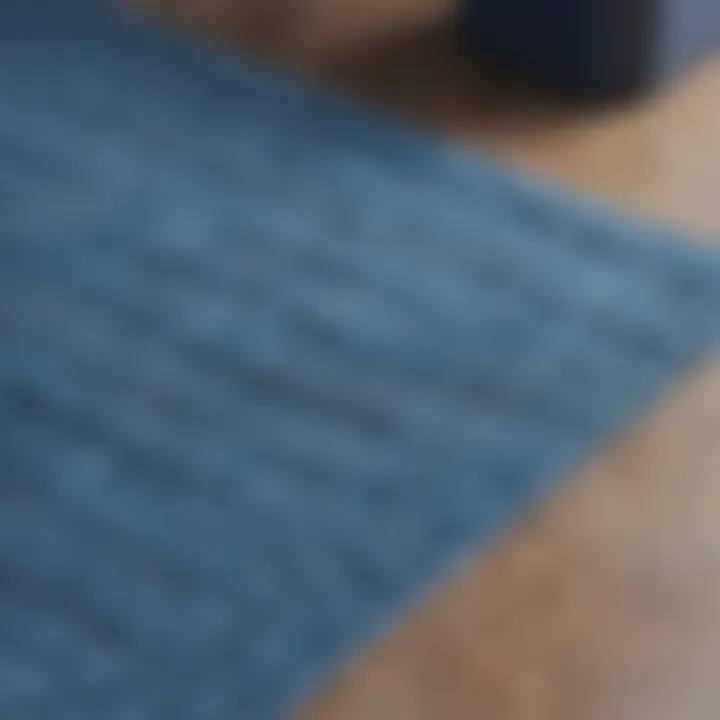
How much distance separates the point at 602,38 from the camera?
240 cm

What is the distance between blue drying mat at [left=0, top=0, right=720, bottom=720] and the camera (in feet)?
5.38

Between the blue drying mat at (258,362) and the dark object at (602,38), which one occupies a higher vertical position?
the dark object at (602,38)

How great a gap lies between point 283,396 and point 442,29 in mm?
895

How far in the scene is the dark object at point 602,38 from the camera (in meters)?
2.38

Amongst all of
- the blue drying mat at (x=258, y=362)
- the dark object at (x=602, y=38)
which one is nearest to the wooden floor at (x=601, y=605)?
the blue drying mat at (x=258, y=362)

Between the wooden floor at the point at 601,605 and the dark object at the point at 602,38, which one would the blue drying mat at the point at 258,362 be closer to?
the wooden floor at the point at 601,605

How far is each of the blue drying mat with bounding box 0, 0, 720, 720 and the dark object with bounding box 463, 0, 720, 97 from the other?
0.80ft

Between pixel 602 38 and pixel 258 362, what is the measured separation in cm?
75

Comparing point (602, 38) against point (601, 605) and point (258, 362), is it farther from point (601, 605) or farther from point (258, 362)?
point (601, 605)

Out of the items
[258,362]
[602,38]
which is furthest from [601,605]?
[602,38]

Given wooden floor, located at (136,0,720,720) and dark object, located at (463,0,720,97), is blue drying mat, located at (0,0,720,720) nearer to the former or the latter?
wooden floor, located at (136,0,720,720)

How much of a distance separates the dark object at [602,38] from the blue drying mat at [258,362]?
0.24m

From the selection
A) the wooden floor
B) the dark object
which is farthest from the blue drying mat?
the dark object

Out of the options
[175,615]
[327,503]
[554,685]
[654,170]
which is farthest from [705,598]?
[654,170]
